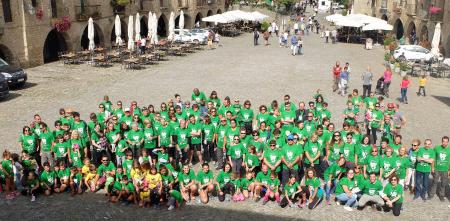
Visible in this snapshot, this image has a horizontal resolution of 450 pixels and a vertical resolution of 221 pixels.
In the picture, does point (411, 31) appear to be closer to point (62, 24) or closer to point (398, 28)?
point (398, 28)

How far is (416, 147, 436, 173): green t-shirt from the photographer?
1097 centimetres

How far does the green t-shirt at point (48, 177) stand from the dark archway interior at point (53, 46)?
23446mm

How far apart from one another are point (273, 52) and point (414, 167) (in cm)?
2512

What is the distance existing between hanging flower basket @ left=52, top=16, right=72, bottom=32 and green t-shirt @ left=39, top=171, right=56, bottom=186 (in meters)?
21.9

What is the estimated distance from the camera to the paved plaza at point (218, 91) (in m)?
10.6

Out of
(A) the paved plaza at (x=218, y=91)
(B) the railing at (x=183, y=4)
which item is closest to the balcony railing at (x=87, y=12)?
(A) the paved plaza at (x=218, y=91)

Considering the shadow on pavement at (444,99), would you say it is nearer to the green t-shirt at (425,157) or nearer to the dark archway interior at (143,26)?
the green t-shirt at (425,157)

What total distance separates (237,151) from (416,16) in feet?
117

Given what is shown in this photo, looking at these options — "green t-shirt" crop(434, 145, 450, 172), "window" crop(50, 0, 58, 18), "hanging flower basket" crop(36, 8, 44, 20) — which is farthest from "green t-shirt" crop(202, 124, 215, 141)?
"window" crop(50, 0, 58, 18)

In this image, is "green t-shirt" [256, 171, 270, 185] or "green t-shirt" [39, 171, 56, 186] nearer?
"green t-shirt" [256, 171, 270, 185]

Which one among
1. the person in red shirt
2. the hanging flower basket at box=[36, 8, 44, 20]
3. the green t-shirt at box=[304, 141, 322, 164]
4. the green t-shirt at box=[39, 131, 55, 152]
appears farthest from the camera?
the hanging flower basket at box=[36, 8, 44, 20]

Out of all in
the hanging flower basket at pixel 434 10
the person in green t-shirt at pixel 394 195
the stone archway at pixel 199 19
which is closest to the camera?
the person in green t-shirt at pixel 394 195

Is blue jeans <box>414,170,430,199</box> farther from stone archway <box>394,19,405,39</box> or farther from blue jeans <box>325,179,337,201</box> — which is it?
stone archway <box>394,19,405,39</box>

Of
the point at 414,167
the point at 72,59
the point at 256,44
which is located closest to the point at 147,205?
the point at 414,167
